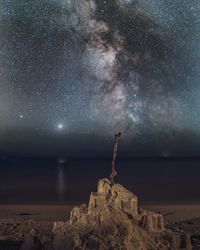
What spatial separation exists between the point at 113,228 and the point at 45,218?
1826cm

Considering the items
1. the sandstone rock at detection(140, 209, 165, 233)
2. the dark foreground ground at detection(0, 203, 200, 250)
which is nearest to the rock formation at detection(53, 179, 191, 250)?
the sandstone rock at detection(140, 209, 165, 233)

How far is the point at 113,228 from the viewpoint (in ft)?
70.1

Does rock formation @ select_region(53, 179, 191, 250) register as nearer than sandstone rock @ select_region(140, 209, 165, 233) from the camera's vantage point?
Yes

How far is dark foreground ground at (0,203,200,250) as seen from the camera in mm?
28381

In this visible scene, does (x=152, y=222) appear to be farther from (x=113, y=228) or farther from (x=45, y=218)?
(x=45, y=218)

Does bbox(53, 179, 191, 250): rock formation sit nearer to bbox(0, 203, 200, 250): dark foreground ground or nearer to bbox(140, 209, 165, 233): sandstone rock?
bbox(140, 209, 165, 233): sandstone rock

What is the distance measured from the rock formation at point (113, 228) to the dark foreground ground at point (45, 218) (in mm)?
1649

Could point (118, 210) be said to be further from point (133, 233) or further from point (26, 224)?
point (26, 224)

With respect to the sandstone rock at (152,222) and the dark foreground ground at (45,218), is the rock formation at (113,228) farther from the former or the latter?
the dark foreground ground at (45,218)

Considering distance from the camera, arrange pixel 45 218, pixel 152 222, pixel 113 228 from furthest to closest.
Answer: pixel 45 218 → pixel 152 222 → pixel 113 228

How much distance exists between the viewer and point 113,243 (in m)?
20.1

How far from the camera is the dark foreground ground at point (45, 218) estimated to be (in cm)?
2838

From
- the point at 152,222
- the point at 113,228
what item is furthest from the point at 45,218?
the point at 113,228

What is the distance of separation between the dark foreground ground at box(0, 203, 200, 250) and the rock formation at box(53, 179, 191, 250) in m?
1.65
